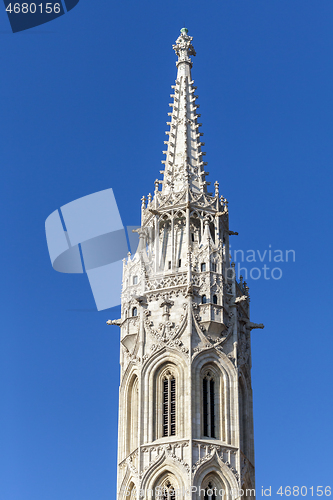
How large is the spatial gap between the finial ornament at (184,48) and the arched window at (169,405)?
30.1 m

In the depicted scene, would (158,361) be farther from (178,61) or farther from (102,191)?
(178,61)

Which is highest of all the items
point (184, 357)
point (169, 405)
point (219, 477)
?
point (184, 357)

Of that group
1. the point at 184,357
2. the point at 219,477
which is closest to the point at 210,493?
the point at 219,477

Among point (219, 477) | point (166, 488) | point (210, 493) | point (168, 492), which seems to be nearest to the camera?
point (210, 493)

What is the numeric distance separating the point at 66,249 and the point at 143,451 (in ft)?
54.6

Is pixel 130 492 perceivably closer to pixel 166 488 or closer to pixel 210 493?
pixel 166 488

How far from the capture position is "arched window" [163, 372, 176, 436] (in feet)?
227

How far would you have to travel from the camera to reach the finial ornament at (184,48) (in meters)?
89.4

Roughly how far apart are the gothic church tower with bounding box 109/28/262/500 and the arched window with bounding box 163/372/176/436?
63mm

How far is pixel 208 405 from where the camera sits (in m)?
69.8

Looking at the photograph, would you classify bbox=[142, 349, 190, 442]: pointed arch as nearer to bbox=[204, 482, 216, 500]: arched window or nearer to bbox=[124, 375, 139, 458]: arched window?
bbox=[124, 375, 139, 458]: arched window

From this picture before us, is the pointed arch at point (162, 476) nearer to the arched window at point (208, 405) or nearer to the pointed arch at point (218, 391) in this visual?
the pointed arch at point (218, 391)

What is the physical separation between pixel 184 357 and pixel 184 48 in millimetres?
30794

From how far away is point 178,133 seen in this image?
8431 centimetres
